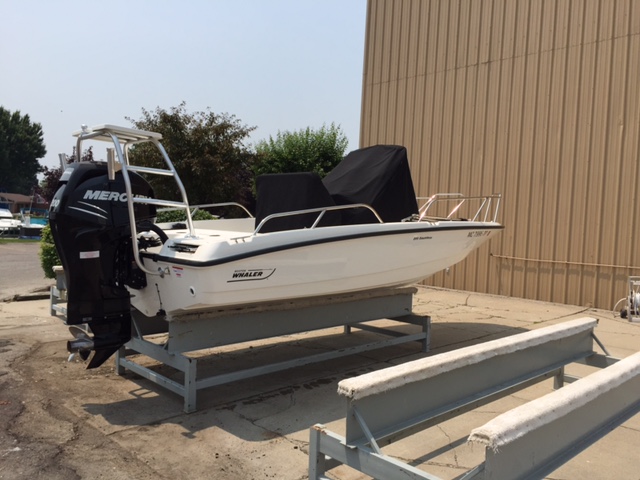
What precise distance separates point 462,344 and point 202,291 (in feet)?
11.1

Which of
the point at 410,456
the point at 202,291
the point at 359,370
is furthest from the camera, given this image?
the point at 359,370

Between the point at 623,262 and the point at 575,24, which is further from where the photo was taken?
the point at 575,24

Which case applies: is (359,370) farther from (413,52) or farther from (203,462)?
(413,52)

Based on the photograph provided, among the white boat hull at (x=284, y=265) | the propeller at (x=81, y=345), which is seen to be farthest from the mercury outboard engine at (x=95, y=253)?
the white boat hull at (x=284, y=265)

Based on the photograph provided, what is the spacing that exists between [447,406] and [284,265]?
5.86 feet

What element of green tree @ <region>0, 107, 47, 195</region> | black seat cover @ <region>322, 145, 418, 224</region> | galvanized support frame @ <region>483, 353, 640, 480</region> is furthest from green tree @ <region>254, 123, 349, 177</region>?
green tree @ <region>0, 107, 47, 195</region>

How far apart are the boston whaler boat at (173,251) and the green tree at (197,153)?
9751mm

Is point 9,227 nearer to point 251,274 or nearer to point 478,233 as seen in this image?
point 478,233

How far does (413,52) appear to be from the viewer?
10883mm

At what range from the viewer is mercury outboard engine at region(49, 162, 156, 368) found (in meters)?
3.89

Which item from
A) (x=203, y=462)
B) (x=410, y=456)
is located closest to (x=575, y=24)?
(x=410, y=456)

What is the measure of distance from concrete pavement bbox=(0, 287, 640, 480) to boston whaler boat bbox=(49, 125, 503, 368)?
1.67 feet

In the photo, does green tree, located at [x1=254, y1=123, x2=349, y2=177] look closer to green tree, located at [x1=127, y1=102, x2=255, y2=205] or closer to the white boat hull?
green tree, located at [x1=127, y1=102, x2=255, y2=205]

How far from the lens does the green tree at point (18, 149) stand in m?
57.2
